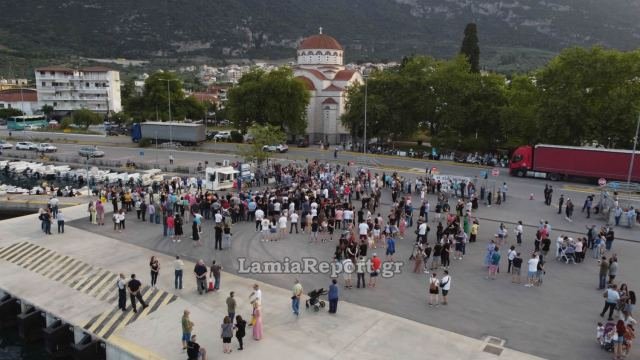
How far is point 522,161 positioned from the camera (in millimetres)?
42000

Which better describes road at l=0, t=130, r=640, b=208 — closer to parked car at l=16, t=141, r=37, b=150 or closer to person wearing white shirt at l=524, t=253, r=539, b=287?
parked car at l=16, t=141, r=37, b=150

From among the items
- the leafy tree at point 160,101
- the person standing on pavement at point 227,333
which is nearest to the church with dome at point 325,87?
the leafy tree at point 160,101

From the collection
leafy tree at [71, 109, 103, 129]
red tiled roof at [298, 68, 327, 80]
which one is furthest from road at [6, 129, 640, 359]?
leafy tree at [71, 109, 103, 129]

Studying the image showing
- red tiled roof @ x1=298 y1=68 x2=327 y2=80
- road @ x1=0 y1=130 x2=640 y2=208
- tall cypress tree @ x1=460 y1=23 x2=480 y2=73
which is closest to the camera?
road @ x1=0 y1=130 x2=640 y2=208

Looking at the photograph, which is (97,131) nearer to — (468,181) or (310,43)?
(310,43)

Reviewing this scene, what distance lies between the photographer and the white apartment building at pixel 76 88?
10138cm

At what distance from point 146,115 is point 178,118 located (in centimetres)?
513

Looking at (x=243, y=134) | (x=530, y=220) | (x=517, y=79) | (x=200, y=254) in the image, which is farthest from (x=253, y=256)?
(x=243, y=134)

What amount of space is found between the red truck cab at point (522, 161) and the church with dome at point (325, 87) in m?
29.4

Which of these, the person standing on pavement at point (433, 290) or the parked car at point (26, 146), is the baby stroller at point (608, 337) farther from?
the parked car at point (26, 146)

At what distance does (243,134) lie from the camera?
224 ft

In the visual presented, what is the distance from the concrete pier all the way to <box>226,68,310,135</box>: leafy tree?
1686 inches

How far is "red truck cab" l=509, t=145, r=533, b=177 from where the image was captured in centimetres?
4175

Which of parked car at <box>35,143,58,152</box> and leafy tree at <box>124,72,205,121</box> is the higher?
leafy tree at <box>124,72,205,121</box>
